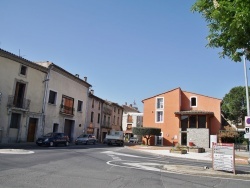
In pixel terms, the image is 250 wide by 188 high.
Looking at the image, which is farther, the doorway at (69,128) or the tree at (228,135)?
the doorway at (69,128)

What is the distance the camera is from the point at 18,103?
2994 cm

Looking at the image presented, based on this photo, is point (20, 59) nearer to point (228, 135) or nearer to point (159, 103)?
point (159, 103)

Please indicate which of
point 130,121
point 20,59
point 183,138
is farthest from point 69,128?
point 130,121

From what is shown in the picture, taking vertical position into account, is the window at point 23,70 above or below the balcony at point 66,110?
above

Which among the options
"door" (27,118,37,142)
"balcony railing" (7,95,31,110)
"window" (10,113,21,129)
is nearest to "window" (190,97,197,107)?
"door" (27,118,37,142)

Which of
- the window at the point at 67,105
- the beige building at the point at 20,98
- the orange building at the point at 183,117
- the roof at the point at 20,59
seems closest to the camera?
the roof at the point at 20,59

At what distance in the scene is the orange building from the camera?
42.7 metres

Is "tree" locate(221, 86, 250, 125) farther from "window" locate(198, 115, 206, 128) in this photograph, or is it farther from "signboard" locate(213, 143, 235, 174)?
"signboard" locate(213, 143, 235, 174)

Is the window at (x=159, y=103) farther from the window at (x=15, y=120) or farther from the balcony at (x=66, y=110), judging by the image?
the window at (x=15, y=120)

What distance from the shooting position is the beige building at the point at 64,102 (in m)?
35.0

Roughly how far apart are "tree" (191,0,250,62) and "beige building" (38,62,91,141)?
26877mm

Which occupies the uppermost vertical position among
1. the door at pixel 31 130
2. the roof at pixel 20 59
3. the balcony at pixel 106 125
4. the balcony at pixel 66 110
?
the roof at pixel 20 59

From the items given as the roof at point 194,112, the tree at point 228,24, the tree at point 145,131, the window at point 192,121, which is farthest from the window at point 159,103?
the tree at point 228,24

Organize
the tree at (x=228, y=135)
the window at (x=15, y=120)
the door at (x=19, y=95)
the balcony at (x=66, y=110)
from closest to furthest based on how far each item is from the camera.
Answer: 1. the window at (x=15, y=120)
2. the door at (x=19, y=95)
3. the balcony at (x=66, y=110)
4. the tree at (x=228, y=135)
